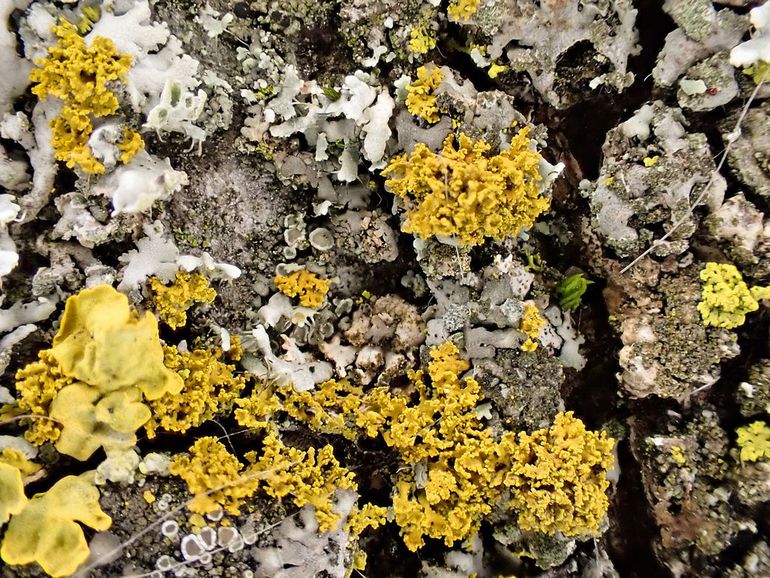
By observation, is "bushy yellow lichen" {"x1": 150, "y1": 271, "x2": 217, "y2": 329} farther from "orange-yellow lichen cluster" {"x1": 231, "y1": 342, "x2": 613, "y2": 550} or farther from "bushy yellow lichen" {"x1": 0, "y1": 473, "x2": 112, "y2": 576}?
"bushy yellow lichen" {"x1": 0, "y1": 473, "x2": 112, "y2": 576}

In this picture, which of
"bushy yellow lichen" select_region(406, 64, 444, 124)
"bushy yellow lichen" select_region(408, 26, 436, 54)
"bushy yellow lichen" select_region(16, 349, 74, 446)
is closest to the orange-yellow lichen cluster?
"bushy yellow lichen" select_region(16, 349, 74, 446)

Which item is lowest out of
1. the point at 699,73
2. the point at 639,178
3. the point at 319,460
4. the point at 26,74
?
the point at 319,460

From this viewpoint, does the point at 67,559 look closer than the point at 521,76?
Yes

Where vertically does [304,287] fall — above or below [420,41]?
below

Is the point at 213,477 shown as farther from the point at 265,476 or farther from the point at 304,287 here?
the point at 304,287

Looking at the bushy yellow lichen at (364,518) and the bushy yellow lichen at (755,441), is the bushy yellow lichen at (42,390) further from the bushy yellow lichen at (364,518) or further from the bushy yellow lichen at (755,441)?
the bushy yellow lichen at (755,441)

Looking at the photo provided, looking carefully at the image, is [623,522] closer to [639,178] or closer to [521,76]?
[639,178]

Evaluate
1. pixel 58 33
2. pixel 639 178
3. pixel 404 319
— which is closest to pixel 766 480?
pixel 639 178

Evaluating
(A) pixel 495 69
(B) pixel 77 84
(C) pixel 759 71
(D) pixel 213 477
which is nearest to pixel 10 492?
(D) pixel 213 477
